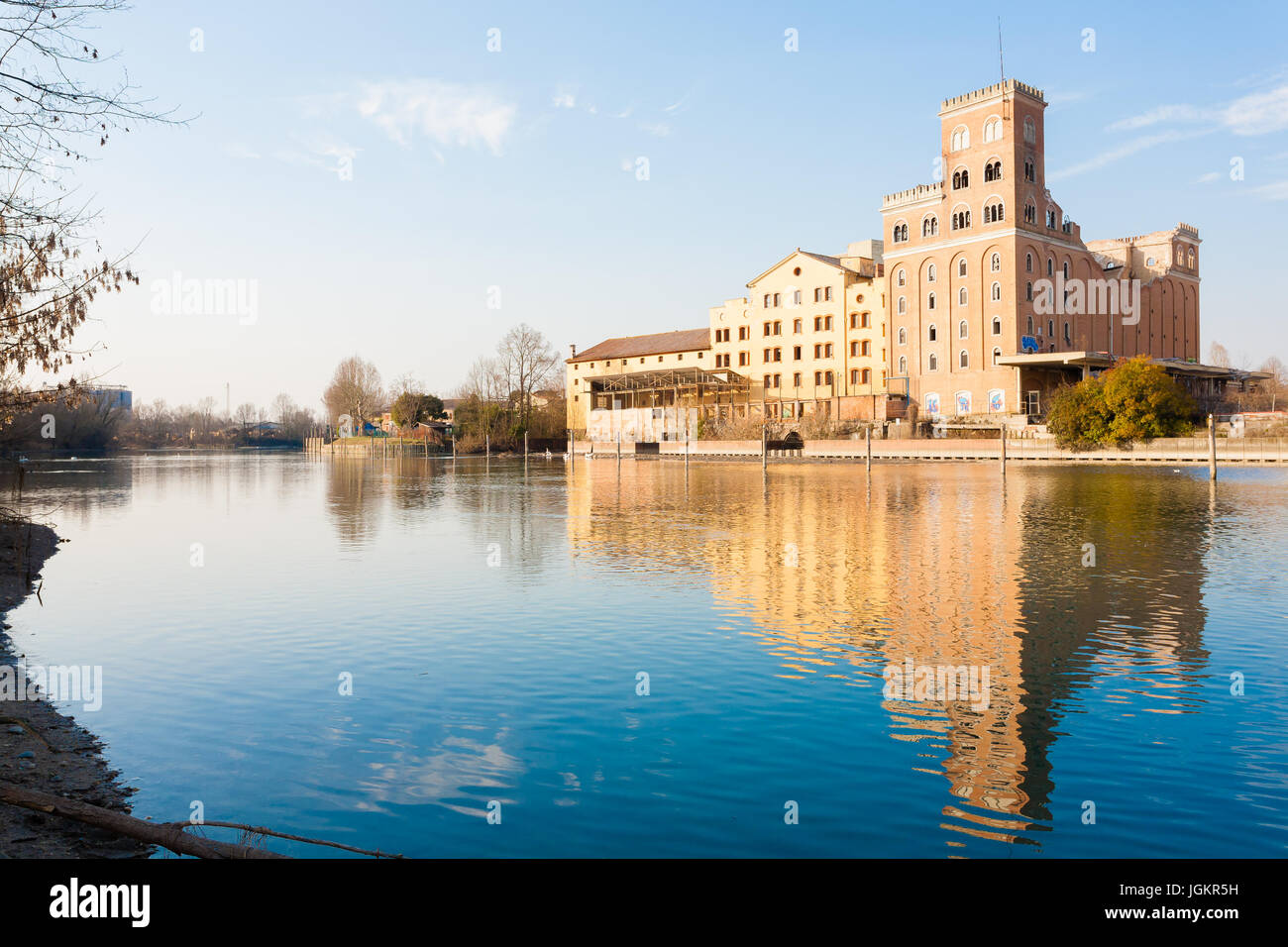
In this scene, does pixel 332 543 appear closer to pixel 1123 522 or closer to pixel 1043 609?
pixel 1043 609

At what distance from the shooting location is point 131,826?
5715 millimetres

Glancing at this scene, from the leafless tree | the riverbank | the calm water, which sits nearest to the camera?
the riverbank

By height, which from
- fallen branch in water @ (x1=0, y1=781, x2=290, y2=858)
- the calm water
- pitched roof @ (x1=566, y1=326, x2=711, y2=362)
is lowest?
the calm water

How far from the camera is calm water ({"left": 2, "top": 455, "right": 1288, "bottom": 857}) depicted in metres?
6.58

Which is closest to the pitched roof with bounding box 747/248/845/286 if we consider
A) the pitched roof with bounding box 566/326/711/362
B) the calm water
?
the pitched roof with bounding box 566/326/711/362

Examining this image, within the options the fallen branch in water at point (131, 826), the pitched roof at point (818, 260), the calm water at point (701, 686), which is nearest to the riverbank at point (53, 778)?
the fallen branch in water at point (131, 826)

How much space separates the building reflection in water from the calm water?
2.7 inches

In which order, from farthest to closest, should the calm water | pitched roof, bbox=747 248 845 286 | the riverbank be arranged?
pitched roof, bbox=747 248 845 286, the calm water, the riverbank

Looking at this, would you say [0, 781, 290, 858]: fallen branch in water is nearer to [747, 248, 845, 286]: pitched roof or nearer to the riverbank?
the riverbank

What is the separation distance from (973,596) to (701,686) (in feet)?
22.5

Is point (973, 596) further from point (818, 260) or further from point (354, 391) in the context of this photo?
point (354, 391)

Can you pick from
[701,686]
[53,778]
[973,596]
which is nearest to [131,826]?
[53,778]
